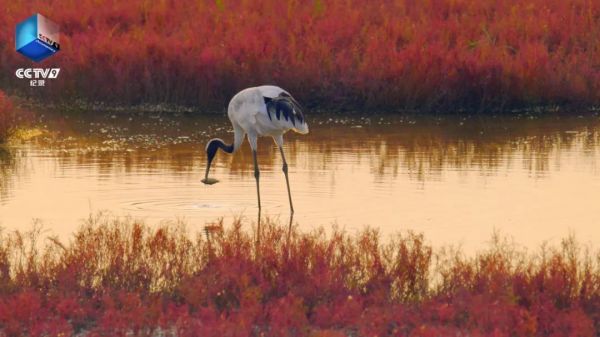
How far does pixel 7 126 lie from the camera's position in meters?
16.6

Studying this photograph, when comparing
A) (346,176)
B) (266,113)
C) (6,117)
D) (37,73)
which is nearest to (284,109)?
(266,113)

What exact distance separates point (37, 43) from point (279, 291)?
56.0 feet

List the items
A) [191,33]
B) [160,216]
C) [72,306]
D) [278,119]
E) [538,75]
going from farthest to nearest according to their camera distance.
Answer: [191,33], [538,75], [278,119], [160,216], [72,306]

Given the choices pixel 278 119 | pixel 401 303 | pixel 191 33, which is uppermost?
pixel 191 33

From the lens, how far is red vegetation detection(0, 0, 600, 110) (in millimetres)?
20312

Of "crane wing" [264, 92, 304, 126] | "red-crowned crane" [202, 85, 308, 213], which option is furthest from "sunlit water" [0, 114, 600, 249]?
"crane wing" [264, 92, 304, 126]

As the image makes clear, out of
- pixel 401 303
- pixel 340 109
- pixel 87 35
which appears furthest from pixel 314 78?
pixel 401 303

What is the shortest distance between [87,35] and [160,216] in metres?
11.7

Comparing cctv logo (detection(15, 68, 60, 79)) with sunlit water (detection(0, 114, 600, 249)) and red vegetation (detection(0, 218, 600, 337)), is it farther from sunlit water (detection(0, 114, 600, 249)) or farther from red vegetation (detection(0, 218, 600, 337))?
red vegetation (detection(0, 218, 600, 337))

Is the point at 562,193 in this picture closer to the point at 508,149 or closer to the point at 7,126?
the point at 508,149

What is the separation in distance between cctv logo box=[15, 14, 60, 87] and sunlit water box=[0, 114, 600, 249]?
9.35ft

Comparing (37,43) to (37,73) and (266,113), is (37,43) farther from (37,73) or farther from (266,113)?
(266,113)

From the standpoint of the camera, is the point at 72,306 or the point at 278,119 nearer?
the point at 72,306

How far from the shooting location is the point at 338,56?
69.5ft
